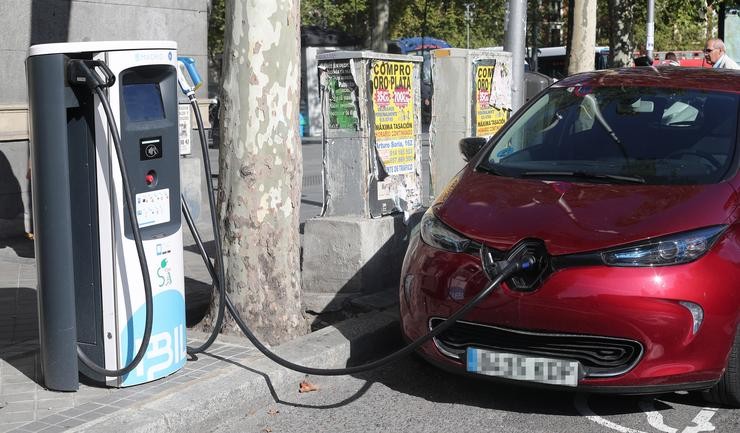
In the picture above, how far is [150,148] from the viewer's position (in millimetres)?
4883

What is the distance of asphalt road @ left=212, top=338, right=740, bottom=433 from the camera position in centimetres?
486

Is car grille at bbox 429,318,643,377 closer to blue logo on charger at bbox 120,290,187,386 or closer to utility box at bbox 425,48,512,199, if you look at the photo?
blue logo on charger at bbox 120,290,187,386

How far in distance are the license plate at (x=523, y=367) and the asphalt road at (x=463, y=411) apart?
257 millimetres

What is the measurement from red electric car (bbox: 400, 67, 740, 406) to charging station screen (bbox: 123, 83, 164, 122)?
5.09 feet

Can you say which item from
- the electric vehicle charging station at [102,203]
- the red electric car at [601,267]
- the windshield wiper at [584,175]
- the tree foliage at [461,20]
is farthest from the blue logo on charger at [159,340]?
the tree foliage at [461,20]

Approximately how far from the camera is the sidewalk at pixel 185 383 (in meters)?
4.53

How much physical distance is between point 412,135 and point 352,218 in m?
0.93

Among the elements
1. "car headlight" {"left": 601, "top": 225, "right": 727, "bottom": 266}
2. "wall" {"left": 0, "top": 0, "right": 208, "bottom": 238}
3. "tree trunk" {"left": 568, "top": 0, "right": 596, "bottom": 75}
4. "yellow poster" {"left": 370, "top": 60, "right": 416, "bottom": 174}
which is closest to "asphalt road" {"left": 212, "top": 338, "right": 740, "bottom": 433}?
"car headlight" {"left": 601, "top": 225, "right": 727, "bottom": 266}

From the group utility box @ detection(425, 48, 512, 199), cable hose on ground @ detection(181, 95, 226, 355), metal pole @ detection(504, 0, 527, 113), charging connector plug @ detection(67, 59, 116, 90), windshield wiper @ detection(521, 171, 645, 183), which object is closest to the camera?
charging connector plug @ detection(67, 59, 116, 90)

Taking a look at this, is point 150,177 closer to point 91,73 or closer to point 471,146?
point 91,73

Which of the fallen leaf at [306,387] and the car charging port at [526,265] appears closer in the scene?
the car charging port at [526,265]

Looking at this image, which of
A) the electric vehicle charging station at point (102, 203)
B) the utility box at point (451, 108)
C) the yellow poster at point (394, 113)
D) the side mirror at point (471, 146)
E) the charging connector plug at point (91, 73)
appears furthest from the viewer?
the utility box at point (451, 108)

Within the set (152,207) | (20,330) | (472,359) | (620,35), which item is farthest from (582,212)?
(620,35)

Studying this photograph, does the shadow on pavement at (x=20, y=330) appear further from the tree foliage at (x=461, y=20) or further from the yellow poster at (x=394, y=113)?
the tree foliage at (x=461, y=20)
